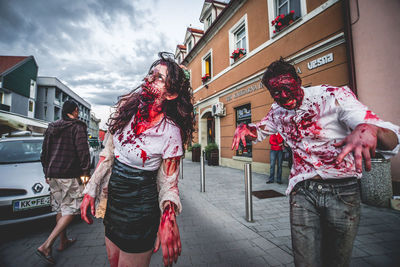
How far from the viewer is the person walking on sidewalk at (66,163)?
2740mm

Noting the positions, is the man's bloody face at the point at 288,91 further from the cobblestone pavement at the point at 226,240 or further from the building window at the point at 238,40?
the building window at the point at 238,40

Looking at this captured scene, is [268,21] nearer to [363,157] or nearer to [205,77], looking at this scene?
[205,77]

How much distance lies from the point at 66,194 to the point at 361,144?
348 centimetres

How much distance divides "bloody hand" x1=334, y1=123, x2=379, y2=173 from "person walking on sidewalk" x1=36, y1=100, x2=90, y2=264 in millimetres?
3221

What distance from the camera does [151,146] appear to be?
56.6 inches

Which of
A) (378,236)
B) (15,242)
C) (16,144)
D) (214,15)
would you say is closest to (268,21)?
(214,15)

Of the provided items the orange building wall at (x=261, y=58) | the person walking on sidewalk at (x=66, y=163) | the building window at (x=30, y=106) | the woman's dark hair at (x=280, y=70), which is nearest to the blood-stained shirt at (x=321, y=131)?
the woman's dark hair at (x=280, y=70)

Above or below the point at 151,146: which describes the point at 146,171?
below

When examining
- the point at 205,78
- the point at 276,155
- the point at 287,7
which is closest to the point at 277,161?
the point at 276,155

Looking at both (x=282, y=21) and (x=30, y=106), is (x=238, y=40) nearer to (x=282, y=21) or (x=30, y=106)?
(x=282, y=21)

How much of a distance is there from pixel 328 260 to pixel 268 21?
8498 mm

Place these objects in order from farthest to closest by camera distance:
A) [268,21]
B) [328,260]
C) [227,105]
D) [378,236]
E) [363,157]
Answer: [227,105]
[268,21]
[378,236]
[328,260]
[363,157]

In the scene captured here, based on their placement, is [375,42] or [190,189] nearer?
[375,42]

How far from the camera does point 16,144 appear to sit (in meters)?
4.40
